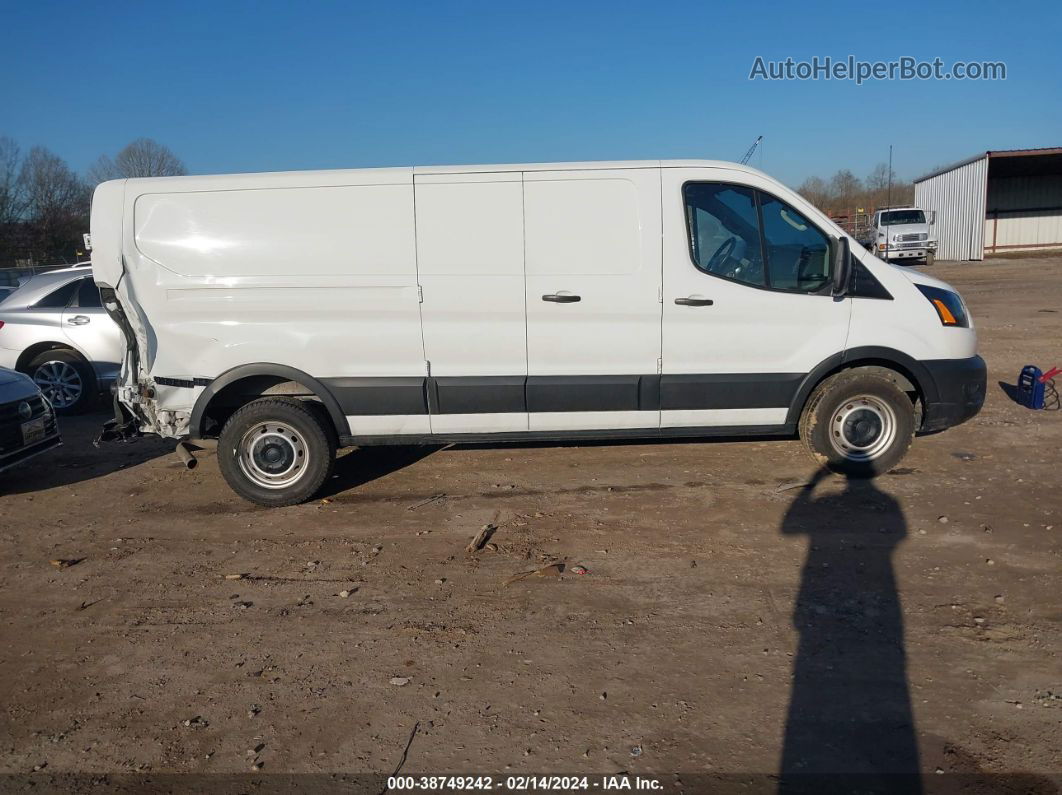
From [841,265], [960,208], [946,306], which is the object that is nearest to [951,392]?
[946,306]

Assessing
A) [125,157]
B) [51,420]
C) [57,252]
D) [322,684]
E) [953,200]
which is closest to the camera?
[322,684]

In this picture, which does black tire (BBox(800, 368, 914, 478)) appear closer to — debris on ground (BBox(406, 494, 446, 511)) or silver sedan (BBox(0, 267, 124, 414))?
debris on ground (BBox(406, 494, 446, 511))

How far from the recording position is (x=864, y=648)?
3748 mm

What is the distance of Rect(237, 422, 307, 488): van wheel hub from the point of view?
5.96 metres

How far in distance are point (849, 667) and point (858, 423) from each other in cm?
286

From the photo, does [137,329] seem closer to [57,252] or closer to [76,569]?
[76,569]

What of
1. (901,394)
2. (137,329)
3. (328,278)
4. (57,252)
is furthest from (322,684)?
(57,252)

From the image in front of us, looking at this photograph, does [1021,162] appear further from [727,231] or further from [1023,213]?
[727,231]

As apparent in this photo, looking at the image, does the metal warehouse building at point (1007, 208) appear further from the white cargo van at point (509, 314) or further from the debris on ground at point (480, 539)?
the debris on ground at point (480, 539)

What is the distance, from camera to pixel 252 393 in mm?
6121

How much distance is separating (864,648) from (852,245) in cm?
324

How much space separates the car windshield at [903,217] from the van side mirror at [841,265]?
98.9ft

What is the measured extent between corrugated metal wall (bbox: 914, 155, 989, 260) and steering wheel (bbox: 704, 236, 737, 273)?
1248 inches

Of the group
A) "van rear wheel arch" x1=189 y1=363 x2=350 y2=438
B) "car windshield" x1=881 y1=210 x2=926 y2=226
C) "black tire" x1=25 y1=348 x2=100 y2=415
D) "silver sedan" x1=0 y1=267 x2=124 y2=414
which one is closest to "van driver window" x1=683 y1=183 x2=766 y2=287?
"van rear wheel arch" x1=189 y1=363 x2=350 y2=438
